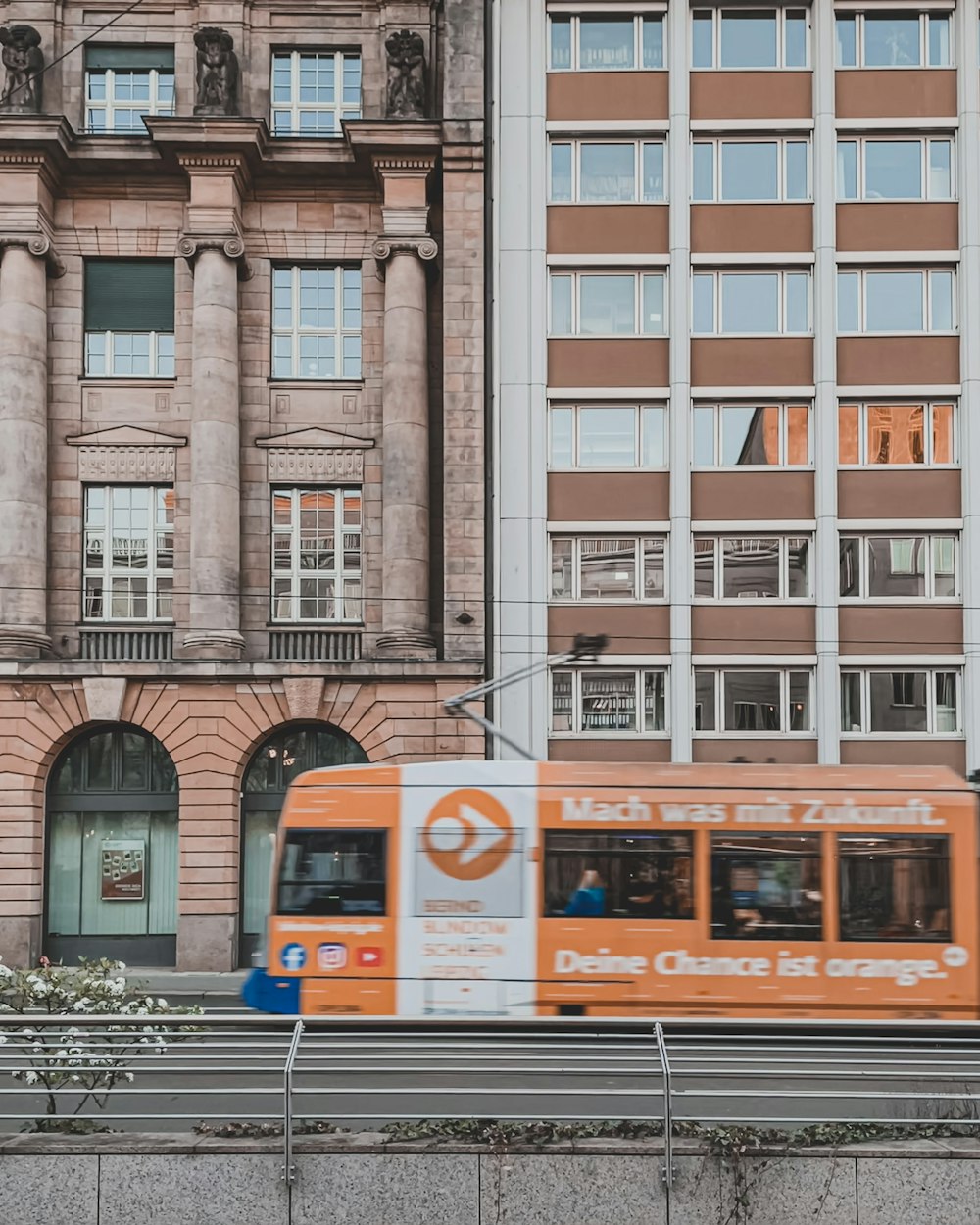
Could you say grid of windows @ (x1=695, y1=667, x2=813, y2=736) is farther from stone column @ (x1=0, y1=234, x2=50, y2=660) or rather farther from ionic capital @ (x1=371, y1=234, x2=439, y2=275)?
stone column @ (x1=0, y1=234, x2=50, y2=660)

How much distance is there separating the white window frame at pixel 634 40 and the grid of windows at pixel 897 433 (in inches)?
342

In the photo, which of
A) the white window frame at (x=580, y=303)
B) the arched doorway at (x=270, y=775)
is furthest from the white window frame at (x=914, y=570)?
the arched doorway at (x=270, y=775)

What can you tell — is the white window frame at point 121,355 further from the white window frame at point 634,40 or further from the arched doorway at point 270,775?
the white window frame at point 634,40

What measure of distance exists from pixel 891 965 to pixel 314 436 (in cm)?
1712

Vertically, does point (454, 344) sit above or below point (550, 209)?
below

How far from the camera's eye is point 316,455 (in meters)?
30.0

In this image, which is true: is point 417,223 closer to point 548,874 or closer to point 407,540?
point 407,540

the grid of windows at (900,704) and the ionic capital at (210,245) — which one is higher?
the ionic capital at (210,245)

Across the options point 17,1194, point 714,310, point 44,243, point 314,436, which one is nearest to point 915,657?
point 714,310

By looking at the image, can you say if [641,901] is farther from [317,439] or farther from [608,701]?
[317,439]

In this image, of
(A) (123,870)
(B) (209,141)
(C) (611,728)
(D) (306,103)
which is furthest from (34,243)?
(C) (611,728)

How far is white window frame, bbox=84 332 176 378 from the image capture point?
98.9 ft

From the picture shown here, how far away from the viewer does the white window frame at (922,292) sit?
29.8 m

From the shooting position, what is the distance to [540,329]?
29.9m
